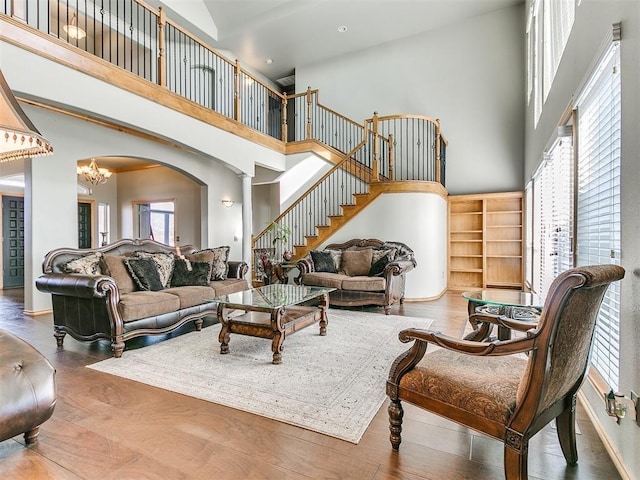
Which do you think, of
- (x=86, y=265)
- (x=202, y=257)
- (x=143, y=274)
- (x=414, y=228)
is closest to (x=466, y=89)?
(x=414, y=228)

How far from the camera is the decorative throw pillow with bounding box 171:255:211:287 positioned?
449 centimetres

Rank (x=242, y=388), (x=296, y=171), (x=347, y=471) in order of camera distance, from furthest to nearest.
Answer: (x=296, y=171) < (x=242, y=388) < (x=347, y=471)

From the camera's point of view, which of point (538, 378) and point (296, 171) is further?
point (296, 171)

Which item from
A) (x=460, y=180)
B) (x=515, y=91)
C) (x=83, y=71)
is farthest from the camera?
(x=460, y=180)

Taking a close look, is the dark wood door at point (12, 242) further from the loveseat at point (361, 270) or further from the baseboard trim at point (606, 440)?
the baseboard trim at point (606, 440)

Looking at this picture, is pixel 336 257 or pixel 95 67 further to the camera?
pixel 336 257

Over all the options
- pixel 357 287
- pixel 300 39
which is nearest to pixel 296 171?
pixel 300 39

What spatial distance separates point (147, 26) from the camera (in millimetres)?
7793

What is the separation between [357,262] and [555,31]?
377 cm

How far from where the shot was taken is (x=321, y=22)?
7.89 m

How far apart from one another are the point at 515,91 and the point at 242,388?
25.5 feet

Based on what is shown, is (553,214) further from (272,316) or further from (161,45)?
(161,45)

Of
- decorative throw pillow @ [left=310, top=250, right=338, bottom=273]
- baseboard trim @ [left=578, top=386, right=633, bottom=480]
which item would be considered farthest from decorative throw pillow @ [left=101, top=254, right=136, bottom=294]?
baseboard trim @ [left=578, top=386, right=633, bottom=480]

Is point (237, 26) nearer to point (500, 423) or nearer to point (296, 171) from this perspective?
point (296, 171)
